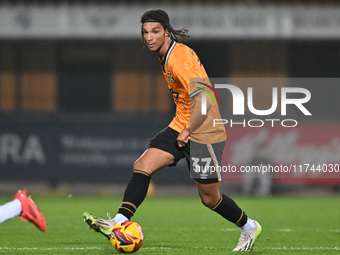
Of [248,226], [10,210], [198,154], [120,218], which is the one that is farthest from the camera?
[248,226]

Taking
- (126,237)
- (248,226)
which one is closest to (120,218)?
(126,237)

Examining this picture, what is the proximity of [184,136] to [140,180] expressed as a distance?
595mm

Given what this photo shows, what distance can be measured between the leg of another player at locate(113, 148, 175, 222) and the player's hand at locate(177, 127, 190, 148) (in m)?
0.20

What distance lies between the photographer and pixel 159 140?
254 inches

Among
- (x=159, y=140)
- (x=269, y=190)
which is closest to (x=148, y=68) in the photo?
(x=269, y=190)

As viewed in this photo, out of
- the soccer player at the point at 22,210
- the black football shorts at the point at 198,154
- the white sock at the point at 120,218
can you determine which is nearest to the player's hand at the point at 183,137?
the black football shorts at the point at 198,154

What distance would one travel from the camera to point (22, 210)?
5.23 metres

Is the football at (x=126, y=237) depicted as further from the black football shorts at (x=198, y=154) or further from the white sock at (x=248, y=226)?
the white sock at (x=248, y=226)

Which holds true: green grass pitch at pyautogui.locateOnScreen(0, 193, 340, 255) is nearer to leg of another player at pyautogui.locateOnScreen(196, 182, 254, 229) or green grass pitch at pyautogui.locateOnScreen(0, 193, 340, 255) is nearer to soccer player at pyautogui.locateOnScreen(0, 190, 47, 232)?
leg of another player at pyautogui.locateOnScreen(196, 182, 254, 229)

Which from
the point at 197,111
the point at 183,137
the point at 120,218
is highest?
the point at 197,111

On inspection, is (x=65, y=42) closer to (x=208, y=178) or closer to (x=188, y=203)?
(x=188, y=203)

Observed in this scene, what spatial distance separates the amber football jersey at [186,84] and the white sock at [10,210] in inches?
72.5

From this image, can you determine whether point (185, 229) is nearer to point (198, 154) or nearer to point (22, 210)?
point (198, 154)

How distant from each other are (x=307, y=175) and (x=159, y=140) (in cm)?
1038
